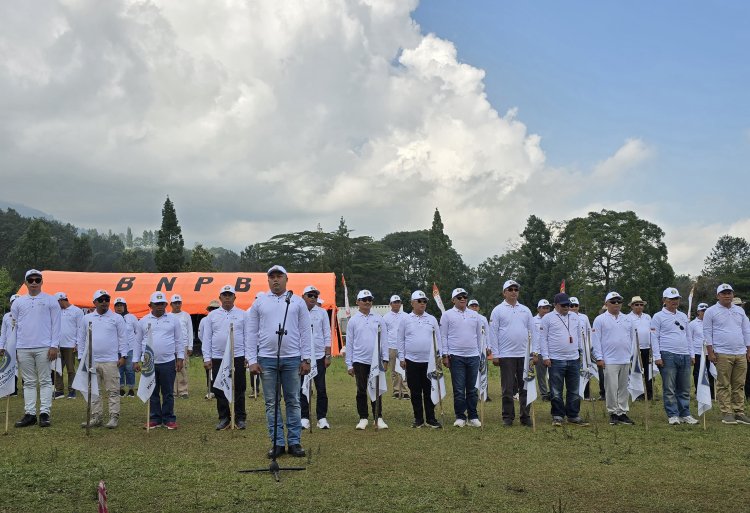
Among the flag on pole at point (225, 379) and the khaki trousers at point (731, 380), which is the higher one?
the flag on pole at point (225, 379)

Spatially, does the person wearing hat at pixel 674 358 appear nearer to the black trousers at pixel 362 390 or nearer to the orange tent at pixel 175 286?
the black trousers at pixel 362 390

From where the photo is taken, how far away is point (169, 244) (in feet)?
229

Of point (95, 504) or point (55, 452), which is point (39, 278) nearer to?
point (55, 452)

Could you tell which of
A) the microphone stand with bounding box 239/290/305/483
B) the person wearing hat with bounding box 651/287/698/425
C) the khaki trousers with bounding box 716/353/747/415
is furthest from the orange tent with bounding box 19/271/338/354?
the microphone stand with bounding box 239/290/305/483

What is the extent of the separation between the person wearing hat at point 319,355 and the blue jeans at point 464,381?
2269 mm

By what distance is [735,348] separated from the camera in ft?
40.8

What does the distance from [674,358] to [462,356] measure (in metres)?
3.98

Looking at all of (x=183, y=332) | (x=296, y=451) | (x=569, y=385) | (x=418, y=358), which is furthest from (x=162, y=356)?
(x=569, y=385)

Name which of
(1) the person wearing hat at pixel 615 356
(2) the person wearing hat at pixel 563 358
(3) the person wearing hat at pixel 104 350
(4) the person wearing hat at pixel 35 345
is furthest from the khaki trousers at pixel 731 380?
(4) the person wearing hat at pixel 35 345

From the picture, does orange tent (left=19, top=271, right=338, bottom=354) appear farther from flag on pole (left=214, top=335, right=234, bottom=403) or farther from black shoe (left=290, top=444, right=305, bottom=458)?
black shoe (left=290, top=444, right=305, bottom=458)

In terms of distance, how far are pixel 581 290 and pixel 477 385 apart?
167ft

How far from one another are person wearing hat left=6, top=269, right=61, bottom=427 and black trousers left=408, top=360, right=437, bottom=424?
6.17m

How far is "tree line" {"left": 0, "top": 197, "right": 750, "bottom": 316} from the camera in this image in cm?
6066

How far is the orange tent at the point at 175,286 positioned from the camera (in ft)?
109
